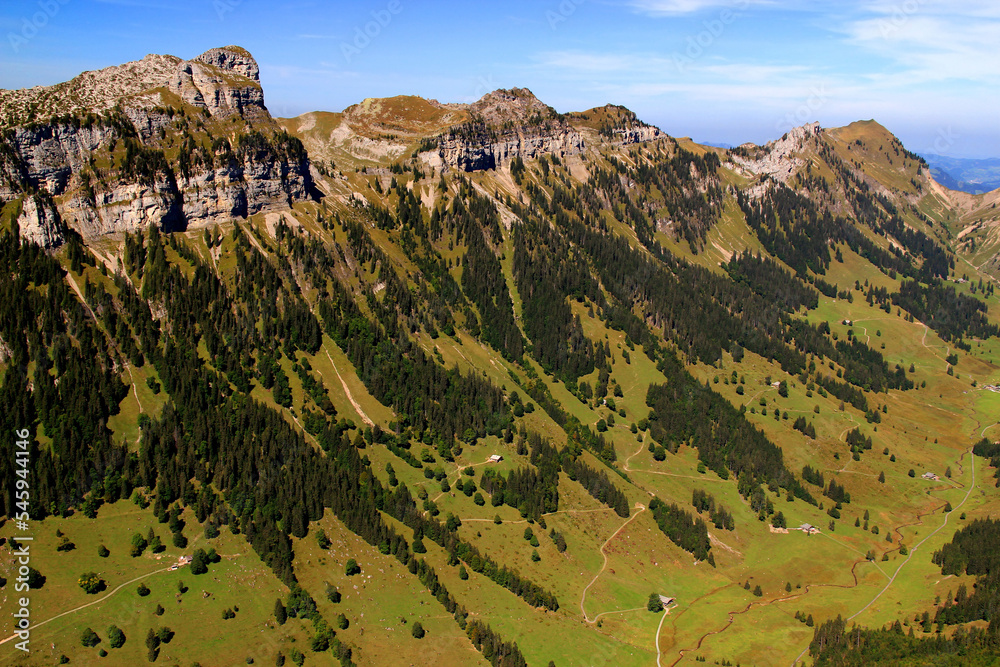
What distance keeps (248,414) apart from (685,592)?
5026 inches

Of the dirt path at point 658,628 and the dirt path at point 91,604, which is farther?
the dirt path at point 658,628

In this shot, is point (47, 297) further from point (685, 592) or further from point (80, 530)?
point (685, 592)

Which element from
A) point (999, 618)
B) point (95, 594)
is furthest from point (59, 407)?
point (999, 618)

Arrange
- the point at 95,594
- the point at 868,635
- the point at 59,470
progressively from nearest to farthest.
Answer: the point at 95,594 → the point at 868,635 → the point at 59,470

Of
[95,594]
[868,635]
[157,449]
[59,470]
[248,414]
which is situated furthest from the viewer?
[248,414]

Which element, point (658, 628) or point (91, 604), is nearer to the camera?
point (91, 604)

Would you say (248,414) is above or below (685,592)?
above

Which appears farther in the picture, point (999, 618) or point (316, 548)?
point (316, 548)

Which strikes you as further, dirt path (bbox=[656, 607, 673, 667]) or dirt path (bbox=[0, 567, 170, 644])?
dirt path (bbox=[656, 607, 673, 667])

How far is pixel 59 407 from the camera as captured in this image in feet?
591

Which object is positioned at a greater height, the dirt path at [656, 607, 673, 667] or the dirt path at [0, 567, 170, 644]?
the dirt path at [0, 567, 170, 644]

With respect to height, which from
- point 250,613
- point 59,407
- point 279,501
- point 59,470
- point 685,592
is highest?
point 59,407

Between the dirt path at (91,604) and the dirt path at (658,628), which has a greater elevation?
the dirt path at (91,604)

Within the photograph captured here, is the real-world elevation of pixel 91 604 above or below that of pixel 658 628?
above
